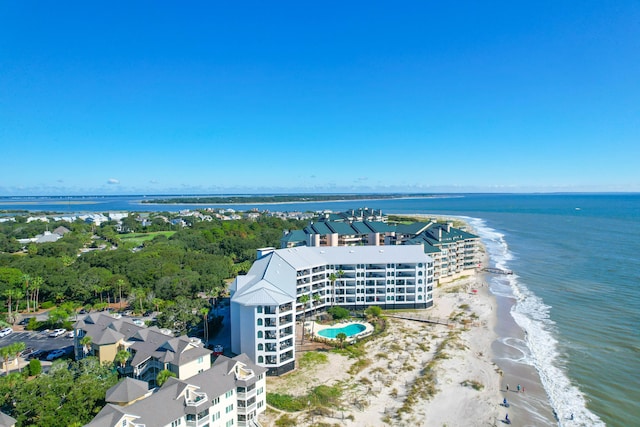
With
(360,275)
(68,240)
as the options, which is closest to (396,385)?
(360,275)

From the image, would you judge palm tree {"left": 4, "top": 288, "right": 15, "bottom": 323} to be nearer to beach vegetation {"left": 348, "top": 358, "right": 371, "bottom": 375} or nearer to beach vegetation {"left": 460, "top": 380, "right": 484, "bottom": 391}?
beach vegetation {"left": 348, "top": 358, "right": 371, "bottom": 375}

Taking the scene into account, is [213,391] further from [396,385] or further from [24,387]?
[396,385]

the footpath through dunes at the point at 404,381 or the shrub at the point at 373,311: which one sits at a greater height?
the shrub at the point at 373,311

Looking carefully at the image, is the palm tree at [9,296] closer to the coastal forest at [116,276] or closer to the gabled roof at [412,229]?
the coastal forest at [116,276]

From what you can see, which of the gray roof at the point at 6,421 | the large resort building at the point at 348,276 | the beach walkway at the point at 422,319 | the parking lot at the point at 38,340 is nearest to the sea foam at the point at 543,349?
the beach walkway at the point at 422,319

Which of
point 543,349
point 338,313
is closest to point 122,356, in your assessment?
point 338,313

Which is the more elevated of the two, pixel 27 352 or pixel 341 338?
pixel 341 338

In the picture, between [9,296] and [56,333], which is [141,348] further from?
[9,296]

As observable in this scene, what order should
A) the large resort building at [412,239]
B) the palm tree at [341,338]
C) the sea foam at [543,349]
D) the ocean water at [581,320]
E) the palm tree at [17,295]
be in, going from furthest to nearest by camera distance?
the large resort building at [412,239]
the palm tree at [17,295]
the palm tree at [341,338]
the ocean water at [581,320]
the sea foam at [543,349]
